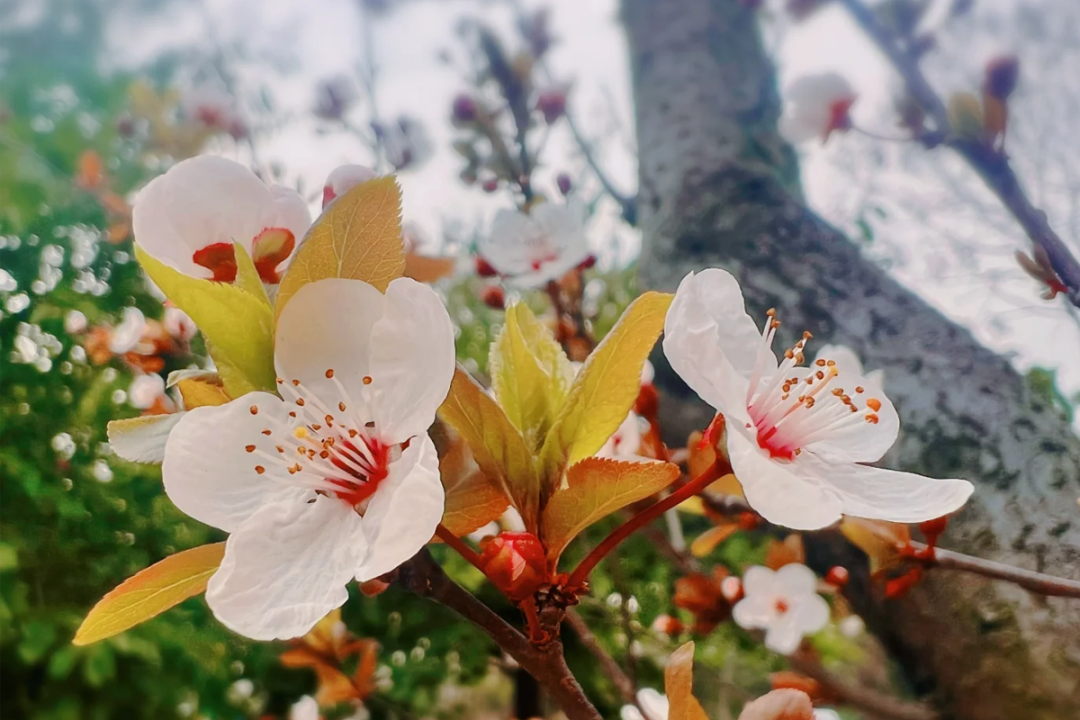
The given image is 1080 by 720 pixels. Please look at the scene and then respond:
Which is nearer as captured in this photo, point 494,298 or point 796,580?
point 796,580

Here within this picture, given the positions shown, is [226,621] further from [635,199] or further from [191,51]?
[191,51]

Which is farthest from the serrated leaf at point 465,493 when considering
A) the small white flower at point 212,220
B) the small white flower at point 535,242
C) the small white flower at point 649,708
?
the small white flower at point 535,242

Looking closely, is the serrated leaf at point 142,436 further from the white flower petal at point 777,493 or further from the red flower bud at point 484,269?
the red flower bud at point 484,269

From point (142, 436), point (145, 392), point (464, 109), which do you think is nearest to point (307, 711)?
point (145, 392)

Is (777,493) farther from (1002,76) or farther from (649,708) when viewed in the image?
(1002,76)

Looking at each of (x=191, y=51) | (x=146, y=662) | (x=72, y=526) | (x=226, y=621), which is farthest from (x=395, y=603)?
(x=191, y=51)

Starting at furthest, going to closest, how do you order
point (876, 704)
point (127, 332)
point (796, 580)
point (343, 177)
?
point (127, 332)
point (796, 580)
point (876, 704)
point (343, 177)
